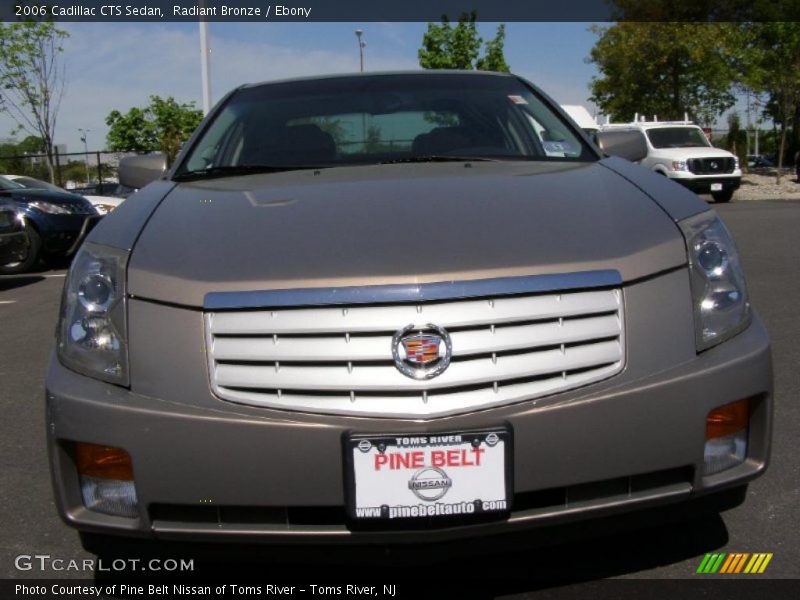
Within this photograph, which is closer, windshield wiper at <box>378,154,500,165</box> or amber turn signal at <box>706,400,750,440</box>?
amber turn signal at <box>706,400,750,440</box>

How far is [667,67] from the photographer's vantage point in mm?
29406

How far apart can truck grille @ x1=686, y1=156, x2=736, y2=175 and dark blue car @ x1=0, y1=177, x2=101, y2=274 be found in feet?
44.7

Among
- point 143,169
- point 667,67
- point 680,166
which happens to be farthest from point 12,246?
point 667,67

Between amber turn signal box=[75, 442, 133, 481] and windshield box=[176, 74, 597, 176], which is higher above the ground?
windshield box=[176, 74, 597, 176]

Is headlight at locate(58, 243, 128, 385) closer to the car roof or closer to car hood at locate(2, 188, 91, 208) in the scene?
the car roof

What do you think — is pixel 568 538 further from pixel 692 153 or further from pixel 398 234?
pixel 692 153

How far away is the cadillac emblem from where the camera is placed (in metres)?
2.06

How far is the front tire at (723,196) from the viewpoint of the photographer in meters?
21.1

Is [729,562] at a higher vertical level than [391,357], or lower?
lower

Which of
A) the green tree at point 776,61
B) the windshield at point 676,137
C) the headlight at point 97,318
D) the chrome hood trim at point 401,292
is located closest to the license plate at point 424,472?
the chrome hood trim at point 401,292

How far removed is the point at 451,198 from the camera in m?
2.63

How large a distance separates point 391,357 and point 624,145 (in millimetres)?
2157

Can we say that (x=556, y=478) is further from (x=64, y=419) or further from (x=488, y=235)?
(x=64, y=419)

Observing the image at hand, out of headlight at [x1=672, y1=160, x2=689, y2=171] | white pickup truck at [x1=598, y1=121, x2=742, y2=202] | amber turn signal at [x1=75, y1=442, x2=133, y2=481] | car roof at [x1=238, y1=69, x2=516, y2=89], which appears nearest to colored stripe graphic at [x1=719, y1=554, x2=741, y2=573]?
amber turn signal at [x1=75, y1=442, x2=133, y2=481]
